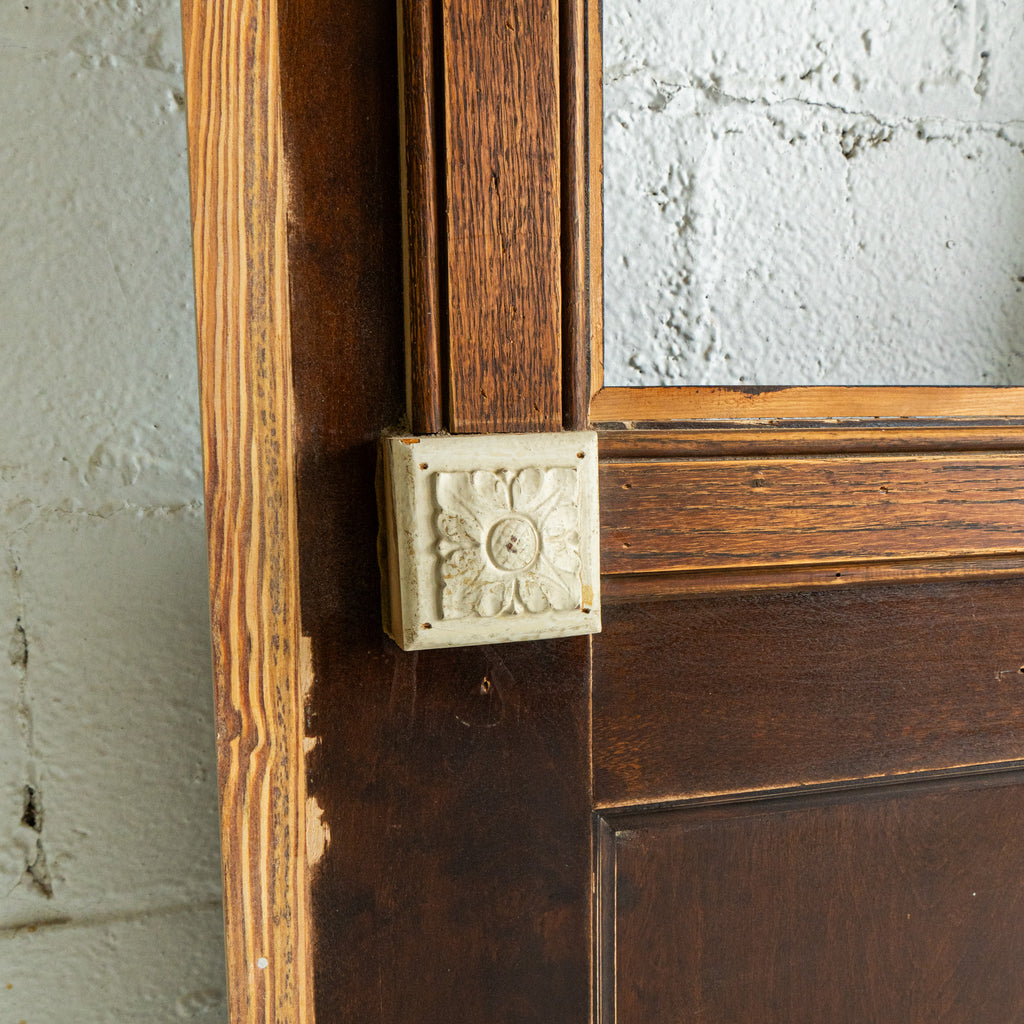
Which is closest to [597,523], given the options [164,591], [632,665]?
[632,665]

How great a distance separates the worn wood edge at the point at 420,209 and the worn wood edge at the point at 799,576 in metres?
0.15

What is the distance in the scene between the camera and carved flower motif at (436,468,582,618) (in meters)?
0.41

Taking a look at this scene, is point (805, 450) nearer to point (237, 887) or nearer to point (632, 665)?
point (632, 665)

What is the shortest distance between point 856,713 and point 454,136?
42 centimetres

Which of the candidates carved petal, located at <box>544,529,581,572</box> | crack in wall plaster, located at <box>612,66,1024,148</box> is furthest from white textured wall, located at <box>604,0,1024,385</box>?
carved petal, located at <box>544,529,581,572</box>

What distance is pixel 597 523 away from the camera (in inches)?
16.8

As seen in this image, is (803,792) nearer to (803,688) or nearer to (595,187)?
(803,688)

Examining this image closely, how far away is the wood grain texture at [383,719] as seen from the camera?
419 mm

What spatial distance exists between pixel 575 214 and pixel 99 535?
0.40 metres

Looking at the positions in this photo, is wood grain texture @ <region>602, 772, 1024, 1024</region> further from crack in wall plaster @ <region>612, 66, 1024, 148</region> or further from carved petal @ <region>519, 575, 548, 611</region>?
crack in wall plaster @ <region>612, 66, 1024, 148</region>

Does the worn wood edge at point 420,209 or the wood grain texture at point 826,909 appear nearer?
the worn wood edge at point 420,209

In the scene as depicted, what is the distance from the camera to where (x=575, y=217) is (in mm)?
427

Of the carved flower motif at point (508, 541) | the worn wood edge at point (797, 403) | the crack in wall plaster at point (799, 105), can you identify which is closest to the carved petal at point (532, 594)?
the carved flower motif at point (508, 541)

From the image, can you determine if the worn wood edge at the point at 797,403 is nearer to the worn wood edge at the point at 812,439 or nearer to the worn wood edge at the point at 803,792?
the worn wood edge at the point at 812,439
